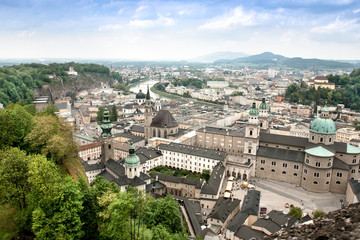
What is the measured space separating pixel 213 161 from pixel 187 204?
44.7 ft

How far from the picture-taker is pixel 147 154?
4822cm

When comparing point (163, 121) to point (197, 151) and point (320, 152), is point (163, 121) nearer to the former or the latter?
point (197, 151)

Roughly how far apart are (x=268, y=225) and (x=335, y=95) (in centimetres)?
9191

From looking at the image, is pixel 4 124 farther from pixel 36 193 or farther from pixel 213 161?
pixel 213 161

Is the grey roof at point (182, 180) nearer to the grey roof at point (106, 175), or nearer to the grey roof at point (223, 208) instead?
the grey roof at point (223, 208)

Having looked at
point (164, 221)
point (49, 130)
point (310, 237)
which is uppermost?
→ point (310, 237)

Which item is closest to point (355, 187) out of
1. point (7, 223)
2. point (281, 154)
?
point (281, 154)

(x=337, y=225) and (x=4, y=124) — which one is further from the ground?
(x=337, y=225)

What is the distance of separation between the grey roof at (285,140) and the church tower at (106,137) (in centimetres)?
2594

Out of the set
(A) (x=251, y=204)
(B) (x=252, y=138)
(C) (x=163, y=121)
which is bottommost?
(A) (x=251, y=204)

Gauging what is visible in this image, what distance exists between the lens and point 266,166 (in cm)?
4678

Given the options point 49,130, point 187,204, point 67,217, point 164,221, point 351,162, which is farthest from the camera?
point 351,162

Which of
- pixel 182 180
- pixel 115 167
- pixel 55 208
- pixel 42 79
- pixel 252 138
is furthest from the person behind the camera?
pixel 42 79

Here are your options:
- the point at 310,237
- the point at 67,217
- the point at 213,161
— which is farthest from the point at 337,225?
the point at 213,161
